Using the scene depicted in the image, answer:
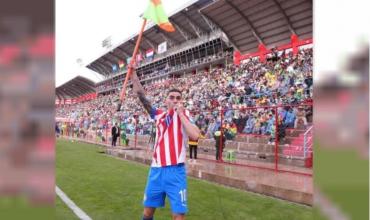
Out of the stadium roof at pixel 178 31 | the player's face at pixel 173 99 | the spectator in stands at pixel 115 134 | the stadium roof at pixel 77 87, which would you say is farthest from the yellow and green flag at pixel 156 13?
the stadium roof at pixel 77 87

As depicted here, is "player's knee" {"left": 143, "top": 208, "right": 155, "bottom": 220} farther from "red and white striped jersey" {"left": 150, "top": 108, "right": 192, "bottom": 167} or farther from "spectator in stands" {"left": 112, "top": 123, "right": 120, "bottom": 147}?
"spectator in stands" {"left": 112, "top": 123, "right": 120, "bottom": 147}

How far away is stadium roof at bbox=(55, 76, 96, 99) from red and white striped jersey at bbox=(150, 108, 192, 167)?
86421 mm

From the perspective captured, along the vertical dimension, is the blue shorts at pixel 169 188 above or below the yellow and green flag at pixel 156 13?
below

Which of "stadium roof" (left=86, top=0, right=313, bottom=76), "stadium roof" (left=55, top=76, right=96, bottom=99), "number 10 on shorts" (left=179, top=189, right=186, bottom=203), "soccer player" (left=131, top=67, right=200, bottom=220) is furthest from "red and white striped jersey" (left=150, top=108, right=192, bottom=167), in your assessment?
"stadium roof" (left=55, top=76, right=96, bottom=99)

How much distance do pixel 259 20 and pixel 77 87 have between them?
7258 centimetres

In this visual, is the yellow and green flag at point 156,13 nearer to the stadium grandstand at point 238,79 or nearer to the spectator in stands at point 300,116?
the stadium grandstand at point 238,79

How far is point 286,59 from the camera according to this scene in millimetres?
26641

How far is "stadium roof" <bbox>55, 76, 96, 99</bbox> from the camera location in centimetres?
9253

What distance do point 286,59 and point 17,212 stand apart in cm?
2657

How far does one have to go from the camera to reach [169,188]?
15.4ft

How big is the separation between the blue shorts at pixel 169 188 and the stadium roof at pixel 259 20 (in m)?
27.5

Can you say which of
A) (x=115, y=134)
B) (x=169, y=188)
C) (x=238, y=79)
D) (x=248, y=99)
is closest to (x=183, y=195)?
(x=169, y=188)

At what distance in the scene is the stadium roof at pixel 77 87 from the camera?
92531 mm

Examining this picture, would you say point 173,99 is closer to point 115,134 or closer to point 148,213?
point 148,213
